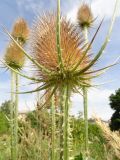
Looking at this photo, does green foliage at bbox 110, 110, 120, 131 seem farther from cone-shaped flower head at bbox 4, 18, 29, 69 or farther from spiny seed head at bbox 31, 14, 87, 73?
spiny seed head at bbox 31, 14, 87, 73

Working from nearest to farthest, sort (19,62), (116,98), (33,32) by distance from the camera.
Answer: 1. (33,32)
2. (19,62)
3. (116,98)

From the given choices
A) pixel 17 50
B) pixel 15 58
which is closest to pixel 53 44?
pixel 17 50

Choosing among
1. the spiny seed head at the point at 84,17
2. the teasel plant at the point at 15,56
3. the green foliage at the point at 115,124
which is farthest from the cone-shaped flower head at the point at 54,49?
the green foliage at the point at 115,124

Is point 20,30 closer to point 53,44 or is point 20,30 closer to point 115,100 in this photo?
point 53,44

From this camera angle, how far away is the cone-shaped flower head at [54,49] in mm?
2959

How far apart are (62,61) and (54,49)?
0.50 m

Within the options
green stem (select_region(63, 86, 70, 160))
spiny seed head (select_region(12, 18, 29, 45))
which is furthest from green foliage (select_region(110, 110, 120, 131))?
green stem (select_region(63, 86, 70, 160))

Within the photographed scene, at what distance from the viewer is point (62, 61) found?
2.67 m

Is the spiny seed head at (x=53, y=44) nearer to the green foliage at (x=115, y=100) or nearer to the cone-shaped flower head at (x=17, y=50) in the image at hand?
the cone-shaped flower head at (x=17, y=50)

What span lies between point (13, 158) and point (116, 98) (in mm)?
43584

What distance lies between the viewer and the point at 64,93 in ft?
9.34

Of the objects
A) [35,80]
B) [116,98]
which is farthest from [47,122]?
[116,98]

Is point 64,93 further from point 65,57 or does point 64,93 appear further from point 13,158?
point 13,158

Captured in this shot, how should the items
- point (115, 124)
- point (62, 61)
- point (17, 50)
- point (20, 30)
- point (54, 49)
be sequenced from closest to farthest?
point (62, 61) < point (54, 49) < point (17, 50) < point (20, 30) < point (115, 124)
